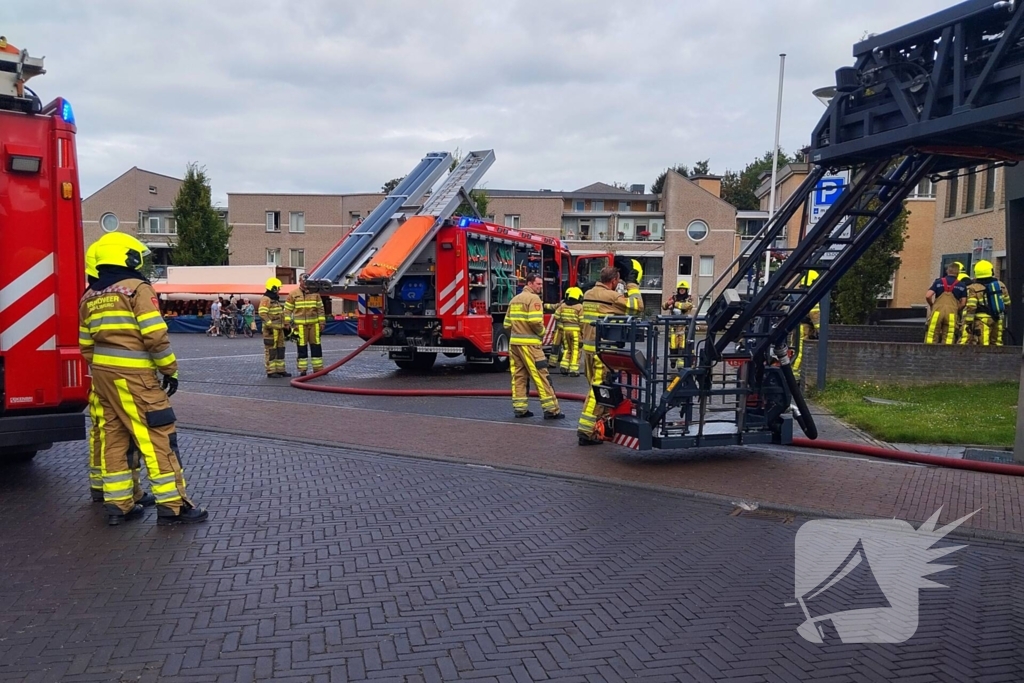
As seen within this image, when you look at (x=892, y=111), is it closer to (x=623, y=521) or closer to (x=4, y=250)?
(x=623, y=521)

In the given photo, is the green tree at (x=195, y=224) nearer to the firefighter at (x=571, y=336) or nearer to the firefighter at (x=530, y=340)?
the firefighter at (x=571, y=336)

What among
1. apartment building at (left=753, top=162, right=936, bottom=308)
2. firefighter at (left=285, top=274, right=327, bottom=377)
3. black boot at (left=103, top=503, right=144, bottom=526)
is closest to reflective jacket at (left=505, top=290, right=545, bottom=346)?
black boot at (left=103, top=503, right=144, bottom=526)

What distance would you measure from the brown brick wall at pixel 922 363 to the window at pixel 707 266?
3639 cm

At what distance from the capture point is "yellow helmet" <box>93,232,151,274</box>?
5605 millimetres

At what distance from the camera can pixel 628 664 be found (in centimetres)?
375

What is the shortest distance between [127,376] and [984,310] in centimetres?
1411

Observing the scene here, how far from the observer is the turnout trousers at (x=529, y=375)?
405 inches

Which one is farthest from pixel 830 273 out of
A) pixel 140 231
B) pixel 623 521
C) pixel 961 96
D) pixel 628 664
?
pixel 140 231

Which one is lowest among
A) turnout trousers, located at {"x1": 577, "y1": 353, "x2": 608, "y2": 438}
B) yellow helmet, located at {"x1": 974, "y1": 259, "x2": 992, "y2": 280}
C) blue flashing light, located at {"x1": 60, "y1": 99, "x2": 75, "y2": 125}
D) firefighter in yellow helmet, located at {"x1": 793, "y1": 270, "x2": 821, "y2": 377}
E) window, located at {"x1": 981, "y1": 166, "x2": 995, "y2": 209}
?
turnout trousers, located at {"x1": 577, "y1": 353, "x2": 608, "y2": 438}

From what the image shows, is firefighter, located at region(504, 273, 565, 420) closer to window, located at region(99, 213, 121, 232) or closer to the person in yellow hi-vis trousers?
the person in yellow hi-vis trousers

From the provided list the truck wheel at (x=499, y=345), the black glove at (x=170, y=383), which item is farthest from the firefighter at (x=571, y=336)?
the black glove at (x=170, y=383)

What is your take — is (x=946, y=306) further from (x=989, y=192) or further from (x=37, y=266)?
(x=37, y=266)

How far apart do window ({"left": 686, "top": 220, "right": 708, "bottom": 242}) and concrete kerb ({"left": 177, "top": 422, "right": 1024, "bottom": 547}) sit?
4243 centimetres

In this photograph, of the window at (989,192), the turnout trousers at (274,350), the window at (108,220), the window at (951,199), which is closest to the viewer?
the turnout trousers at (274,350)
